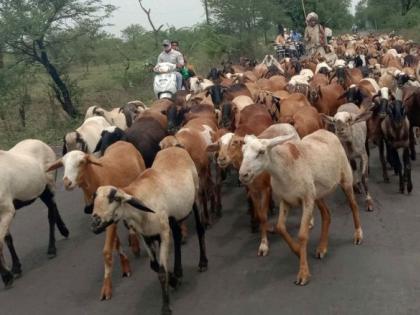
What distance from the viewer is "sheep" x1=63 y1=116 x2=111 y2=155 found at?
28.5 feet

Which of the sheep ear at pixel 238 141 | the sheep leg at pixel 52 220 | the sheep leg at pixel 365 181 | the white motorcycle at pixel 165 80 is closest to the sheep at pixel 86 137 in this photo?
the sheep leg at pixel 52 220

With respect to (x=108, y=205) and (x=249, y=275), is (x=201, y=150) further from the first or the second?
(x=108, y=205)

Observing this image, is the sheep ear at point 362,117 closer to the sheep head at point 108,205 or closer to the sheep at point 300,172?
the sheep at point 300,172

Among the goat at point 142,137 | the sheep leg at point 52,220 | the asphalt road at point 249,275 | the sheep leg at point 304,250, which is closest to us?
the asphalt road at point 249,275

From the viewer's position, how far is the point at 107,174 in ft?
22.0

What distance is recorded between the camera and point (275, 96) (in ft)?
34.1

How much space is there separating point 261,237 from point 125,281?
1.88 meters

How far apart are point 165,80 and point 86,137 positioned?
4580 millimetres

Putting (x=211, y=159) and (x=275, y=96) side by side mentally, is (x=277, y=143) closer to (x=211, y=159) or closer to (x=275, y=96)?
(x=211, y=159)

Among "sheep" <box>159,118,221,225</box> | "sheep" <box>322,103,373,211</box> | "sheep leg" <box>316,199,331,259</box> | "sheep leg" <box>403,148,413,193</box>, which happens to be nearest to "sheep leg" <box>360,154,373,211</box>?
"sheep" <box>322,103,373,211</box>

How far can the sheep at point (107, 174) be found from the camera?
6223mm

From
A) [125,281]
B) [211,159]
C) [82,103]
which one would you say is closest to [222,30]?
[82,103]

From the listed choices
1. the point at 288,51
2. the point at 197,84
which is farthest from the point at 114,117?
the point at 288,51

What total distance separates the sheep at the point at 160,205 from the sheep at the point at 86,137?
258cm
